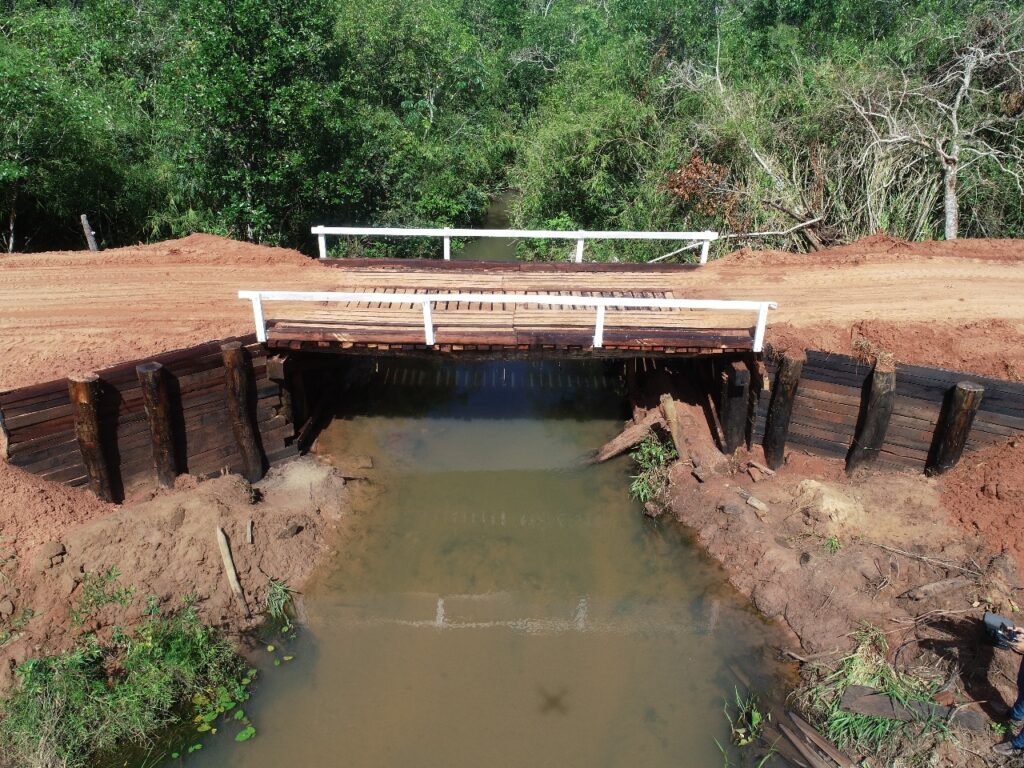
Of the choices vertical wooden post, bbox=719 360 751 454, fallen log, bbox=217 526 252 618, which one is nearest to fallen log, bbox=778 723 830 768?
vertical wooden post, bbox=719 360 751 454

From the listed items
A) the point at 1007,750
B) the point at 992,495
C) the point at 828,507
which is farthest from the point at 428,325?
the point at 1007,750

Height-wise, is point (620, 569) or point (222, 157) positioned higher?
point (222, 157)

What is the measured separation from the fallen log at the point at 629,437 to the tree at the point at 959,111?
28.5 feet

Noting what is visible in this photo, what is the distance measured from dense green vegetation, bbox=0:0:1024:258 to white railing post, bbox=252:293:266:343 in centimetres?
733

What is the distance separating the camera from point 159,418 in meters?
10.4

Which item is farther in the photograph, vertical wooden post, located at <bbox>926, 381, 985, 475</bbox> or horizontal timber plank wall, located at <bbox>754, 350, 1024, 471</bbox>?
horizontal timber plank wall, located at <bbox>754, 350, 1024, 471</bbox>

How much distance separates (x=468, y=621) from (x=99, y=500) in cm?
514

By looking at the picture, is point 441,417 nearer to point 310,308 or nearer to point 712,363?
point 310,308

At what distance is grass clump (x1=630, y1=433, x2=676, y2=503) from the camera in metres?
12.0

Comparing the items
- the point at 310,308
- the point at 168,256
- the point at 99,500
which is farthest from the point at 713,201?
the point at 99,500

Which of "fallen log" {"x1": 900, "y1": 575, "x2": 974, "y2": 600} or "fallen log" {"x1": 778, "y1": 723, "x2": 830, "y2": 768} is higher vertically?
"fallen log" {"x1": 900, "y1": 575, "x2": 974, "y2": 600}

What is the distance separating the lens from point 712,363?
12336 mm

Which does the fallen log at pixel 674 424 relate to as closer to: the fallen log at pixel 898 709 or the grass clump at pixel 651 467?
the grass clump at pixel 651 467

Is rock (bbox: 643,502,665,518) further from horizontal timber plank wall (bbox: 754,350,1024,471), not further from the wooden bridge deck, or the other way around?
the wooden bridge deck
